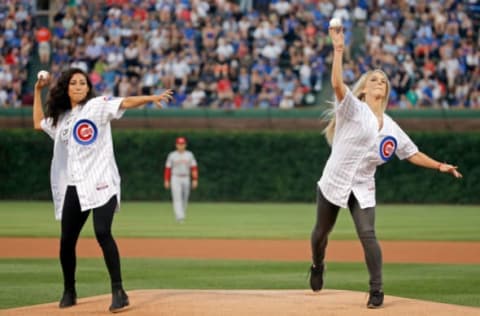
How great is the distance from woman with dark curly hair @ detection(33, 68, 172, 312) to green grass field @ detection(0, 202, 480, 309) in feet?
3.85

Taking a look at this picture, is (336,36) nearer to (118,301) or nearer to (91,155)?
(91,155)

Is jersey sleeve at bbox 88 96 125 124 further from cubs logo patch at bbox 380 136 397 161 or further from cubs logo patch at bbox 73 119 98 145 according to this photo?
cubs logo patch at bbox 380 136 397 161

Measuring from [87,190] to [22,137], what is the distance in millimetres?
23109

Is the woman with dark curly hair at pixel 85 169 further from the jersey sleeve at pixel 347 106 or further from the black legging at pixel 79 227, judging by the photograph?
the jersey sleeve at pixel 347 106

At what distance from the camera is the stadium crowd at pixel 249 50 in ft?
103

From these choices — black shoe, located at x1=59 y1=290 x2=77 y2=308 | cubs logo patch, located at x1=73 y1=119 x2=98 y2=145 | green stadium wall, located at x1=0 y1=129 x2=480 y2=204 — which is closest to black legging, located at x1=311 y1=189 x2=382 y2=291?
cubs logo patch, located at x1=73 y1=119 x2=98 y2=145

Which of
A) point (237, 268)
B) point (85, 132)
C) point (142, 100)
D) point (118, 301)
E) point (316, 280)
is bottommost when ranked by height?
point (237, 268)

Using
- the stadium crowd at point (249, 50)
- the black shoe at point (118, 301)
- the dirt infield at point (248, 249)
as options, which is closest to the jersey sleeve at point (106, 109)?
the black shoe at point (118, 301)

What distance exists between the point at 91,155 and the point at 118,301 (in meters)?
1.18

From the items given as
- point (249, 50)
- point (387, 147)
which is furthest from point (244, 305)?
point (249, 50)

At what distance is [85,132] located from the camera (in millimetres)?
8977

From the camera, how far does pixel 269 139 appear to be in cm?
3111

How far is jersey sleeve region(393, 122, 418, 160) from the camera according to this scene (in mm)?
9672

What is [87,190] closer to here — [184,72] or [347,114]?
[347,114]
